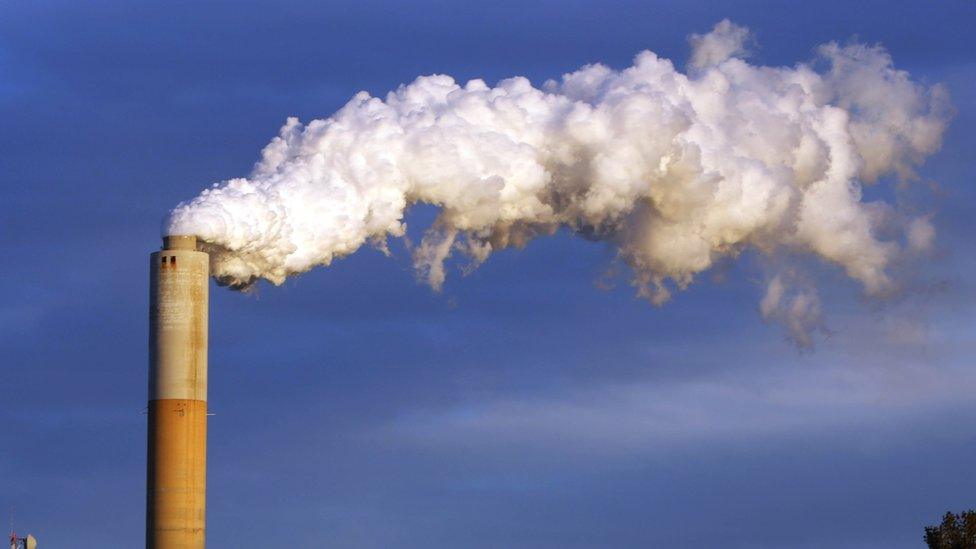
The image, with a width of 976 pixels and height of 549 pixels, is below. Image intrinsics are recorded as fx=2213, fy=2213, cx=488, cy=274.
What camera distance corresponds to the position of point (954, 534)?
120 meters

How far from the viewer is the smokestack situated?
96.0 meters

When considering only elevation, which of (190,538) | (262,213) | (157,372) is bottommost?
(190,538)

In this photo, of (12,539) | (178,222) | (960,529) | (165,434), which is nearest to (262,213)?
(178,222)

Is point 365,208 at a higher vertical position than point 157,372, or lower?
higher

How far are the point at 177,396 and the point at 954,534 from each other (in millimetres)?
46307

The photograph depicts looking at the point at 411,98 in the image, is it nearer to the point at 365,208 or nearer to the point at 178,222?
the point at 365,208

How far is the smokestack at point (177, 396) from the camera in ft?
315

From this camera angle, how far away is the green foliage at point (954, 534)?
120 metres

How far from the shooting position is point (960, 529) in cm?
12031

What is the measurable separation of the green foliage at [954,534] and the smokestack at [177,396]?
44.2 m

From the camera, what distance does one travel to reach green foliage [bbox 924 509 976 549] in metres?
120

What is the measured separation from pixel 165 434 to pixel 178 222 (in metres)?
9.55

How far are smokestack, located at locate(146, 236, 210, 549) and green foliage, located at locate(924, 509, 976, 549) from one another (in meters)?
44.2

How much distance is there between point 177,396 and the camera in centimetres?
9675
